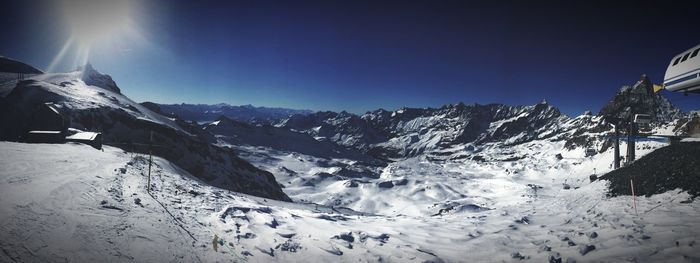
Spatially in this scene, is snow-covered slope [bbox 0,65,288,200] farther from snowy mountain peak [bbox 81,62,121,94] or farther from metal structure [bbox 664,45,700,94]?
metal structure [bbox 664,45,700,94]

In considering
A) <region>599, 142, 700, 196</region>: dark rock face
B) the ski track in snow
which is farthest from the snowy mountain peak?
<region>599, 142, 700, 196</region>: dark rock face

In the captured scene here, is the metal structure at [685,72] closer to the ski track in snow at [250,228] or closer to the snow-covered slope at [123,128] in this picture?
the ski track in snow at [250,228]

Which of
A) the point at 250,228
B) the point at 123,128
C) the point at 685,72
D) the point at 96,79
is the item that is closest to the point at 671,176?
the point at 685,72

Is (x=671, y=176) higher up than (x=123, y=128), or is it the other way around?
(x=123, y=128)

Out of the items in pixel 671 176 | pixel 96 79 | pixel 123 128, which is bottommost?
pixel 671 176

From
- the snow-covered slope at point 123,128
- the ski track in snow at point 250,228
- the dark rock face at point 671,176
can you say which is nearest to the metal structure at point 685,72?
the dark rock face at point 671,176

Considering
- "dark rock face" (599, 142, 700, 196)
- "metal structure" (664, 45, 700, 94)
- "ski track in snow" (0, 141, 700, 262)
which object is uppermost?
"metal structure" (664, 45, 700, 94)

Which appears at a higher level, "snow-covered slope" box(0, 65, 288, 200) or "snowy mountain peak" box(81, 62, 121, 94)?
"snowy mountain peak" box(81, 62, 121, 94)

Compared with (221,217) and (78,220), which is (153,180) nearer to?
(221,217)

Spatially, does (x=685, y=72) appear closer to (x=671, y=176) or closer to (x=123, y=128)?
(x=671, y=176)

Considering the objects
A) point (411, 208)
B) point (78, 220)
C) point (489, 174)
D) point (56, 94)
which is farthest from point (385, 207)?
point (78, 220)

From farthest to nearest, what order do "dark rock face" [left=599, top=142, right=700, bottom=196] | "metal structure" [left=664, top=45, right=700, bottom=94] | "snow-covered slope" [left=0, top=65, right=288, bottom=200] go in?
"snow-covered slope" [left=0, top=65, right=288, bottom=200], "metal structure" [left=664, top=45, right=700, bottom=94], "dark rock face" [left=599, top=142, right=700, bottom=196]
